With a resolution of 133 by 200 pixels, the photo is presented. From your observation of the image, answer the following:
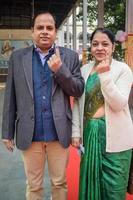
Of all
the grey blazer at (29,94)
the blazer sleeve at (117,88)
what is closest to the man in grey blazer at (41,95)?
the grey blazer at (29,94)

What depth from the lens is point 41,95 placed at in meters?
3.01

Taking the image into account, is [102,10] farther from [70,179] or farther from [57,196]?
[57,196]

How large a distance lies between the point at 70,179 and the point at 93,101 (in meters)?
1.75

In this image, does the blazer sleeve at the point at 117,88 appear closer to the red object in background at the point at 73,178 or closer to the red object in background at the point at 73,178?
the red object in background at the point at 73,178

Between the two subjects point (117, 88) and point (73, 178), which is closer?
point (117, 88)

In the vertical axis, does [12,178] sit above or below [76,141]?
below

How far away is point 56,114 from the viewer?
301 cm

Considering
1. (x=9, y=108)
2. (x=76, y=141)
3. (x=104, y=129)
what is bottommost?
(x=76, y=141)

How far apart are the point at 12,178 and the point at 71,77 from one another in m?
2.14

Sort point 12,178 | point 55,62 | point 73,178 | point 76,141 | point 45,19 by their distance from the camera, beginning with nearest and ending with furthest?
point 55,62, point 45,19, point 76,141, point 73,178, point 12,178

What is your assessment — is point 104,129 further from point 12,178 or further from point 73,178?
point 12,178

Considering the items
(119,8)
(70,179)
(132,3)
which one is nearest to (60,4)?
(119,8)

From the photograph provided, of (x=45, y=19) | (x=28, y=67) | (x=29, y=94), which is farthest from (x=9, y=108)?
(x=45, y=19)

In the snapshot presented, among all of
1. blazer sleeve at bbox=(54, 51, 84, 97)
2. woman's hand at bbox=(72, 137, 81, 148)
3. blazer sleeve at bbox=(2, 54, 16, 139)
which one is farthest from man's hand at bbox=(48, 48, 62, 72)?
woman's hand at bbox=(72, 137, 81, 148)
